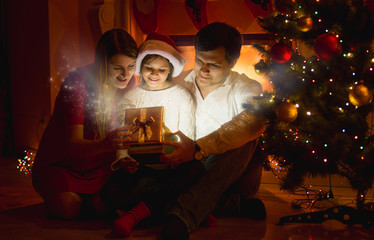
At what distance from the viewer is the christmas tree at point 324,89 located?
172cm

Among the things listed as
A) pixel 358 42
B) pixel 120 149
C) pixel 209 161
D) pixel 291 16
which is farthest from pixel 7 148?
pixel 358 42

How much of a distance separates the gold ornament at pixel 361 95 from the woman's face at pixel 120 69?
1.18m

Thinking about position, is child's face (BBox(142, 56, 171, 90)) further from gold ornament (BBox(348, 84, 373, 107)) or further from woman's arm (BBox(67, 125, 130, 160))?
gold ornament (BBox(348, 84, 373, 107))

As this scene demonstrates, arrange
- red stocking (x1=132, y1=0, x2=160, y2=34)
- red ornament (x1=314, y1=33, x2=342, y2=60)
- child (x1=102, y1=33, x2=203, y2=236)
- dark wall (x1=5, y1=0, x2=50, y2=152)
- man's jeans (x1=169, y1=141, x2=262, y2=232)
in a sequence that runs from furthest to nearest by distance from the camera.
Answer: dark wall (x1=5, y1=0, x2=50, y2=152) → red stocking (x1=132, y1=0, x2=160, y2=34) → child (x1=102, y1=33, x2=203, y2=236) → man's jeans (x1=169, y1=141, x2=262, y2=232) → red ornament (x1=314, y1=33, x2=342, y2=60)

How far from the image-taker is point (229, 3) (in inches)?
137

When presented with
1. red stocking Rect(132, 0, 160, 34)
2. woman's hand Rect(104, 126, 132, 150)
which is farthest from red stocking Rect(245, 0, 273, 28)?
woman's hand Rect(104, 126, 132, 150)

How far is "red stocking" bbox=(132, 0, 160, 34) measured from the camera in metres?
3.35

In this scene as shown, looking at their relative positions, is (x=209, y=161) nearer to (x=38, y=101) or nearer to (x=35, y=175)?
(x=35, y=175)

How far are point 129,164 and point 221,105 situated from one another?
640 mm

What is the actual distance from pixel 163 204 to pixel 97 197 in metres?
0.42

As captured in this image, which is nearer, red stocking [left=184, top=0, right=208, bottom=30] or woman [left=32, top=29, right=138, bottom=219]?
woman [left=32, top=29, right=138, bottom=219]

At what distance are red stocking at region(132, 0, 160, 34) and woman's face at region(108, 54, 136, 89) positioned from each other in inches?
50.3

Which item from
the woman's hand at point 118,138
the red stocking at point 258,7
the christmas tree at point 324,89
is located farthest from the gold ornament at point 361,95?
the red stocking at point 258,7

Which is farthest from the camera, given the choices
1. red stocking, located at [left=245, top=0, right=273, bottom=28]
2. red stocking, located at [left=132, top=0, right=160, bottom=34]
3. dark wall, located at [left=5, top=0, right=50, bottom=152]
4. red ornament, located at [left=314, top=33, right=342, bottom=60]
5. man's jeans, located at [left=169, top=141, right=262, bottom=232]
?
dark wall, located at [left=5, top=0, right=50, bottom=152]
